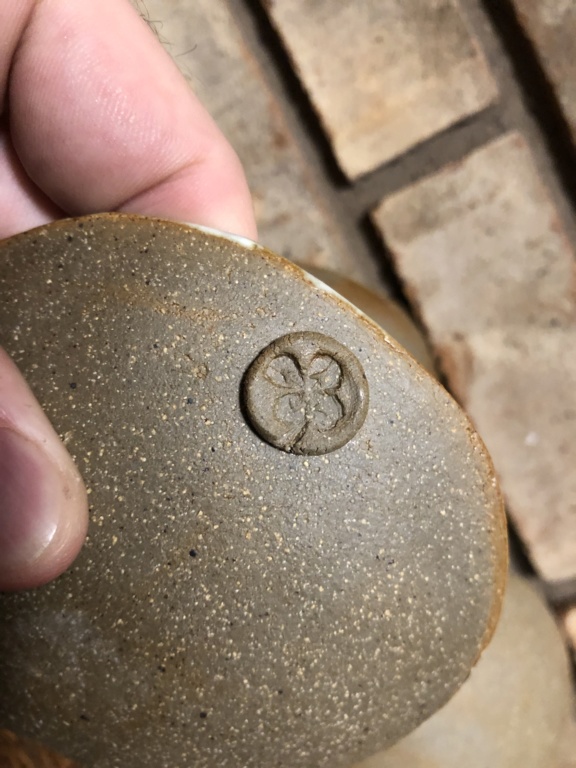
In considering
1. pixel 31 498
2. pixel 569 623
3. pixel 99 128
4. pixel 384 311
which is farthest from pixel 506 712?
pixel 99 128

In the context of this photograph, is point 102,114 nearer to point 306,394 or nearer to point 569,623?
point 306,394

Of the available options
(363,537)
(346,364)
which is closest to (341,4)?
(346,364)

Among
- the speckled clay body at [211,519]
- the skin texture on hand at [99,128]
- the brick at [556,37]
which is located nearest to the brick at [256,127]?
the skin texture on hand at [99,128]

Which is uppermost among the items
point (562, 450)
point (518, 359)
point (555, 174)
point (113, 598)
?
point (113, 598)

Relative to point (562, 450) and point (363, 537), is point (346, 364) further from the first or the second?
point (562, 450)

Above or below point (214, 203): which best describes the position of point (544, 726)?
below

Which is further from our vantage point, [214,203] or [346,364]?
[214,203]

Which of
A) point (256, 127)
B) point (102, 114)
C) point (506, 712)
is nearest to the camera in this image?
point (102, 114)
